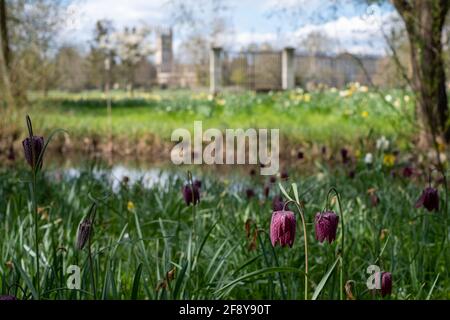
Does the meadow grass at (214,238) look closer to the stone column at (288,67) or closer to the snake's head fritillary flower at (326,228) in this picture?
the snake's head fritillary flower at (326,228)

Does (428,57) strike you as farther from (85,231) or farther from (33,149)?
(33,149)

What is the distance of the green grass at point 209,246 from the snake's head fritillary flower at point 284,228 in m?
0.23

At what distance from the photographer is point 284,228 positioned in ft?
4.79

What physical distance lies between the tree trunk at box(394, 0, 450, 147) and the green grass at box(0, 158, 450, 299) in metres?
0.91

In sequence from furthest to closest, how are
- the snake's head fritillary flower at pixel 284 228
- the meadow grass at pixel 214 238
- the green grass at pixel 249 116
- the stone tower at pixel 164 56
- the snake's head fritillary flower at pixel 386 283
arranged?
the stone tower at pixel 164 56 → the green grass at pixel 249 116 → the meadow grass at pixel 214 238 → the snake's head fritillary flower at pixel 386 283 → the snake's head fritillary flower at pixel 284 228

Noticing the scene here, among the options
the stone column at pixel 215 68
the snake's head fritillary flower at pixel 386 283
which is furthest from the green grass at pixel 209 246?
the stone column at pixel 215 68

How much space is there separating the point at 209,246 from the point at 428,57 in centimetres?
416

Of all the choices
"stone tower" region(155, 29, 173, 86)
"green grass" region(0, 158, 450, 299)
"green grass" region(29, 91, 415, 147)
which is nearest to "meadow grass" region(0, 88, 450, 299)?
"green grass" region(0, 158, 450, 299)

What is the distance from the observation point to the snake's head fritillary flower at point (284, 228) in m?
1.46

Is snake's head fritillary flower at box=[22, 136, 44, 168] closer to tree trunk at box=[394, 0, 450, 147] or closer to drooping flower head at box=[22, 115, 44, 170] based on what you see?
drooping flower head at box=[22, 115, 44, 170]

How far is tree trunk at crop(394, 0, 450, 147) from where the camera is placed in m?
5.24

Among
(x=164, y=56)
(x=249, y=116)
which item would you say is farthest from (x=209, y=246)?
(x=164, y=56)

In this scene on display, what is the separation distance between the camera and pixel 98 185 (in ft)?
15.9
